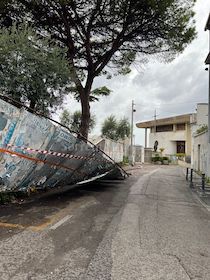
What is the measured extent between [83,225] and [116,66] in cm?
1603

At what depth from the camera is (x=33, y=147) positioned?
750 cm

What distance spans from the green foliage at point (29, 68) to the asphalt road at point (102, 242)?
4.09 m

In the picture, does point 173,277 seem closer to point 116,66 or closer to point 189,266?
point 189,266

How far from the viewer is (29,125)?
23.7 ft

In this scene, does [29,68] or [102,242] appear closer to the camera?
[102,242]

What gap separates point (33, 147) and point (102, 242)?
11.2ft

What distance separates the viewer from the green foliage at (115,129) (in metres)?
45.1

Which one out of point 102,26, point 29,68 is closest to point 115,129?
point 102,26

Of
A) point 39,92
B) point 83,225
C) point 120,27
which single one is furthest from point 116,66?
point 83,225

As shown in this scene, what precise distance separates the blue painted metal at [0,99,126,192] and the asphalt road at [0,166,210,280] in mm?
807

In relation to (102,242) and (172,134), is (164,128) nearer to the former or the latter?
(172,134)

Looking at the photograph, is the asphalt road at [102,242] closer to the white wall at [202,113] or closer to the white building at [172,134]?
the white wall at [202,113]

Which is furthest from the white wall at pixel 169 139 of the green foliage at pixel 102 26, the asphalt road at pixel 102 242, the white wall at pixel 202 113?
the asphalt road at pixel 102 242

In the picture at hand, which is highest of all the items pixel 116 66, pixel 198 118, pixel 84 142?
pixel 116 66
